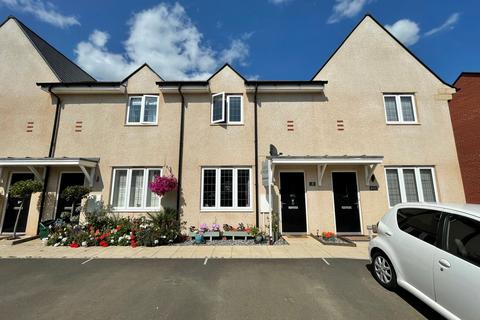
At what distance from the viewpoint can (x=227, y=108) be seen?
9.52 metres

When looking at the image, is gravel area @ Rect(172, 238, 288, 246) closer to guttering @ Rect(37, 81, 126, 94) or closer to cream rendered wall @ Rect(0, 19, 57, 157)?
guttering @ Rect(37, 81, 126, 94)

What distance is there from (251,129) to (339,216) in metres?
5.00

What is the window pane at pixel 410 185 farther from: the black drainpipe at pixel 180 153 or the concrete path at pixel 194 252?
the black drainpipe at pixel 180 153

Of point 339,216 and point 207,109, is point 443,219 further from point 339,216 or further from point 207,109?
point 207,109

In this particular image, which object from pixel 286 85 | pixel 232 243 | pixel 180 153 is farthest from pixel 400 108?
pixel 180 153

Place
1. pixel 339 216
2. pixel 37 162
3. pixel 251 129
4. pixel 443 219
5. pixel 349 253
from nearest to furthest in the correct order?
pixel 443 219 → pixel 349 253 → pixel 37 162 → pixel 339 216 → pixel 251 129

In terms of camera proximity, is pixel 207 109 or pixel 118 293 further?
pixel 207 109

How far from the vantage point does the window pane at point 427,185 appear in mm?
8852

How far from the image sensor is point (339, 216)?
8805 mm

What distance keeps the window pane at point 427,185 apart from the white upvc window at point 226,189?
7.02 m

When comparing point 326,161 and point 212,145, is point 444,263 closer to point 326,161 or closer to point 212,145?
point 326,161

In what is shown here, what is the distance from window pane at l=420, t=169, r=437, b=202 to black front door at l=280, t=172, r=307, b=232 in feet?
16.0

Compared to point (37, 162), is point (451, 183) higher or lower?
lower

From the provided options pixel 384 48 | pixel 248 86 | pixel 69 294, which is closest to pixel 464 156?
pixel 384 48
